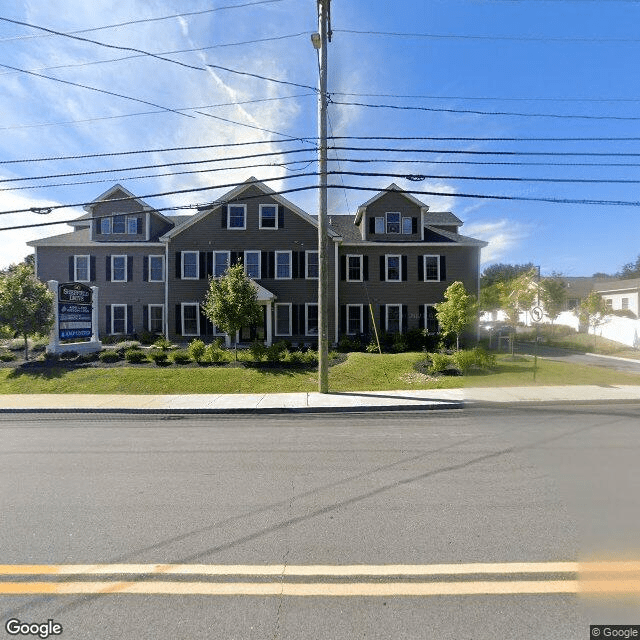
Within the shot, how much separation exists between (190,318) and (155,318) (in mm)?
2462

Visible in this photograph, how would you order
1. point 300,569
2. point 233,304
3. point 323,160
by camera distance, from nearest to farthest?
point 300,569
point 323,160
point 233,304

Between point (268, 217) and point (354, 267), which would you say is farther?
point (354, 267)

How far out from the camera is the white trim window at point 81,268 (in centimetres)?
2275

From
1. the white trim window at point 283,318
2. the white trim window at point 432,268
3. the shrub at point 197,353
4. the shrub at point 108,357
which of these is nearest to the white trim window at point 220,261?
the white trim window at point 283,318

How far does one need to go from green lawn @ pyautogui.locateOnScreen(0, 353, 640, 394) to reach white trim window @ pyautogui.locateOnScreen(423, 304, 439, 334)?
873 centimetres

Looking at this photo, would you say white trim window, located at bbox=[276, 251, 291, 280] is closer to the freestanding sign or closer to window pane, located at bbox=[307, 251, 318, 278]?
window pane, located at bbox=[307, 251, 318, 278]

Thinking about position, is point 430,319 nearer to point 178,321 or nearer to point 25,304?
point 178,321

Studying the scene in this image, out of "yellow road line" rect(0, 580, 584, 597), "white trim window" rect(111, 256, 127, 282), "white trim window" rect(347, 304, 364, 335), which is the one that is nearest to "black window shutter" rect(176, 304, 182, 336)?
"white trim window" rect(111, 256, 127, 282)

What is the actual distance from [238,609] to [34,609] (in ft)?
4.54

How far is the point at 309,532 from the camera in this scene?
3395mm

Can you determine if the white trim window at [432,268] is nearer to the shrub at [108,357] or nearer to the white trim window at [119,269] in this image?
the shrub at [108,357]

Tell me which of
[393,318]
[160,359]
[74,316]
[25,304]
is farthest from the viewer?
[393,318]

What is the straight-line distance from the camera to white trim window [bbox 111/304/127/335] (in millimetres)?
22922

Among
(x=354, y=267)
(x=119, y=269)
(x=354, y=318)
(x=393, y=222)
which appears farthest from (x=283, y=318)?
A: (x=119, y=269)
